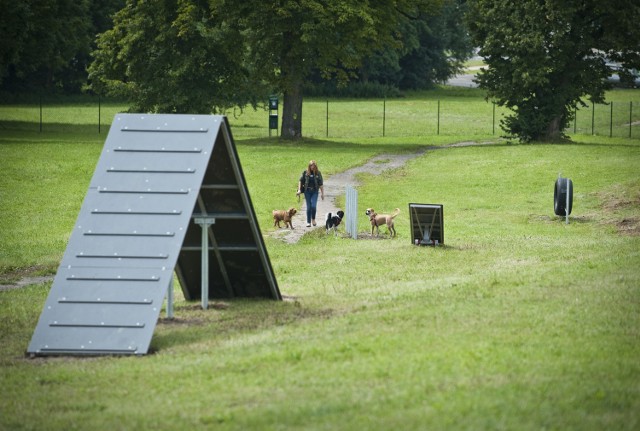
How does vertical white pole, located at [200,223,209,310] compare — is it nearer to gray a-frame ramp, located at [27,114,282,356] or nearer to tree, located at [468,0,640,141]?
gray a-frame ramp, located at [27,114,282,356]

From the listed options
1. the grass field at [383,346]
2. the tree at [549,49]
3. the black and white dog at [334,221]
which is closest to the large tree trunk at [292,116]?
the tree at [549,49]

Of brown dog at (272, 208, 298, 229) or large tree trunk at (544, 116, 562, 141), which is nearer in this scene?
brown dog at (272, 208, 298, 229)

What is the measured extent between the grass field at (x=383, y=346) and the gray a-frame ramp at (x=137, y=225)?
0.52 m

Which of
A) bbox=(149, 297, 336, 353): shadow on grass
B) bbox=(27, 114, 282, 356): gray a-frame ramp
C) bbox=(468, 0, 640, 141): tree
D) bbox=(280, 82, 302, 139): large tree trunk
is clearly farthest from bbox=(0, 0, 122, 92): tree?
bbox=(27, 114, 282, 356): gray a-frame ramp

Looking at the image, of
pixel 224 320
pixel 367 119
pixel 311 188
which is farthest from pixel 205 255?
pixel 367 119

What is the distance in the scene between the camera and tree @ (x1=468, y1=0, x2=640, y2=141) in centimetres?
4778

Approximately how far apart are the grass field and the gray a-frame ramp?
20.4 inches

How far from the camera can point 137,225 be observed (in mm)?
13594

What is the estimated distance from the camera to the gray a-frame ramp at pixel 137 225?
1289cm

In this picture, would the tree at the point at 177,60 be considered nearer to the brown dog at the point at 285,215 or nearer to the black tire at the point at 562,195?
the brown dog at the point at 285,215

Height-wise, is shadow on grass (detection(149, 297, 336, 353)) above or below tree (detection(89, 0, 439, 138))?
below

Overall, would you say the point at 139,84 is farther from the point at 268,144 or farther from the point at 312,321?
the point at 312,321

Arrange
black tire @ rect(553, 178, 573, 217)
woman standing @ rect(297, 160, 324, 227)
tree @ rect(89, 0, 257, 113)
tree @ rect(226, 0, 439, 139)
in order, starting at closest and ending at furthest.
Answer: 1. woman standing @ rect(297, 160, 324, 227)
2. black tire @ rect(553, 178, 573, 217)
3. tree @ rect(226, 0, 439, 139)
4. tree @ rect(89, 0, 257, 113)

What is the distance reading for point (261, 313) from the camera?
15.5 m
